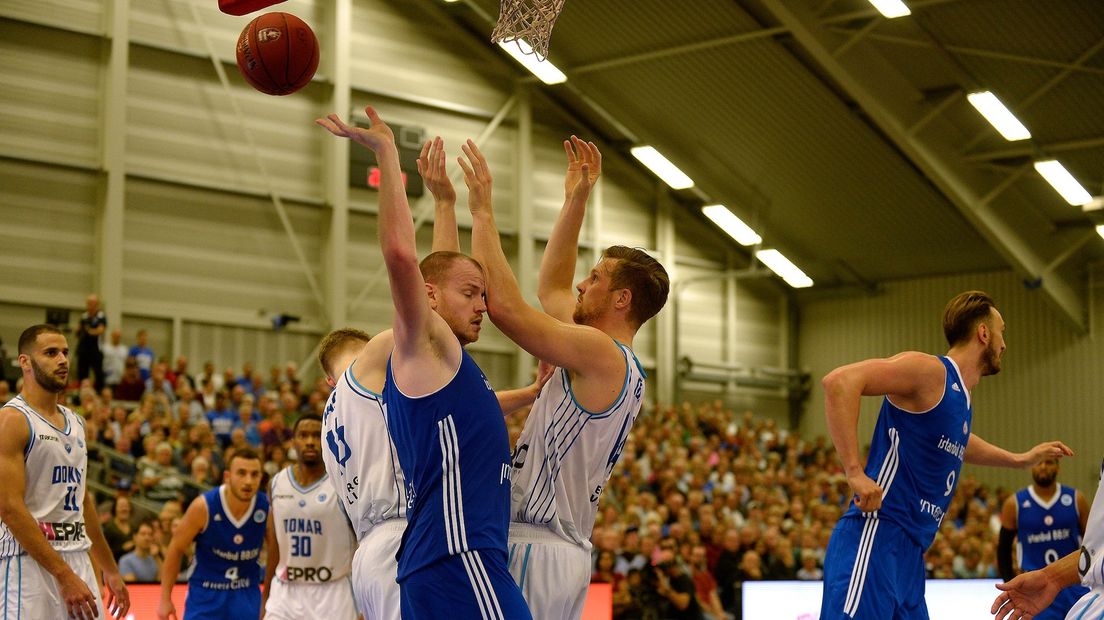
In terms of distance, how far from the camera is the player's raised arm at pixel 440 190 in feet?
16.3

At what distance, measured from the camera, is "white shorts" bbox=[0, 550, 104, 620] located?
6.50 meters

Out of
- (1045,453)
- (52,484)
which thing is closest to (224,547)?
(52,484)

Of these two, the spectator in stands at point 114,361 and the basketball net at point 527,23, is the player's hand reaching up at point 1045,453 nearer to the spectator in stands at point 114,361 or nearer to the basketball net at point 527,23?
the basketball net at point 527,23

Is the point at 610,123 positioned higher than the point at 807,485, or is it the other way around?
the point at 610,123

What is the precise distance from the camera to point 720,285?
28.6m

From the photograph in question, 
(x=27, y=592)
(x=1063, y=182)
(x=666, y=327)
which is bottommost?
(x=27, y=592)

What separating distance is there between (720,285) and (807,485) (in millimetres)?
6928

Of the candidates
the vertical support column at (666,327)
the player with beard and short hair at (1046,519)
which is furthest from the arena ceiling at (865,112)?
the player with beard and short hair at (1046,519)

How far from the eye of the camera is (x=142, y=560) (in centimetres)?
1224

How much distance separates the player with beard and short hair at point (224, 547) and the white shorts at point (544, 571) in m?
4.31

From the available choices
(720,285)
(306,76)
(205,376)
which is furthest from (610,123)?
(306,76)

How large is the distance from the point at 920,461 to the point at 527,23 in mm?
3537

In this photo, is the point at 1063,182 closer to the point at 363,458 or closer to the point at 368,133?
the point at 363,458

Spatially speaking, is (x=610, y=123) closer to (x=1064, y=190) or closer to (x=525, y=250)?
(x=525, y=250)
